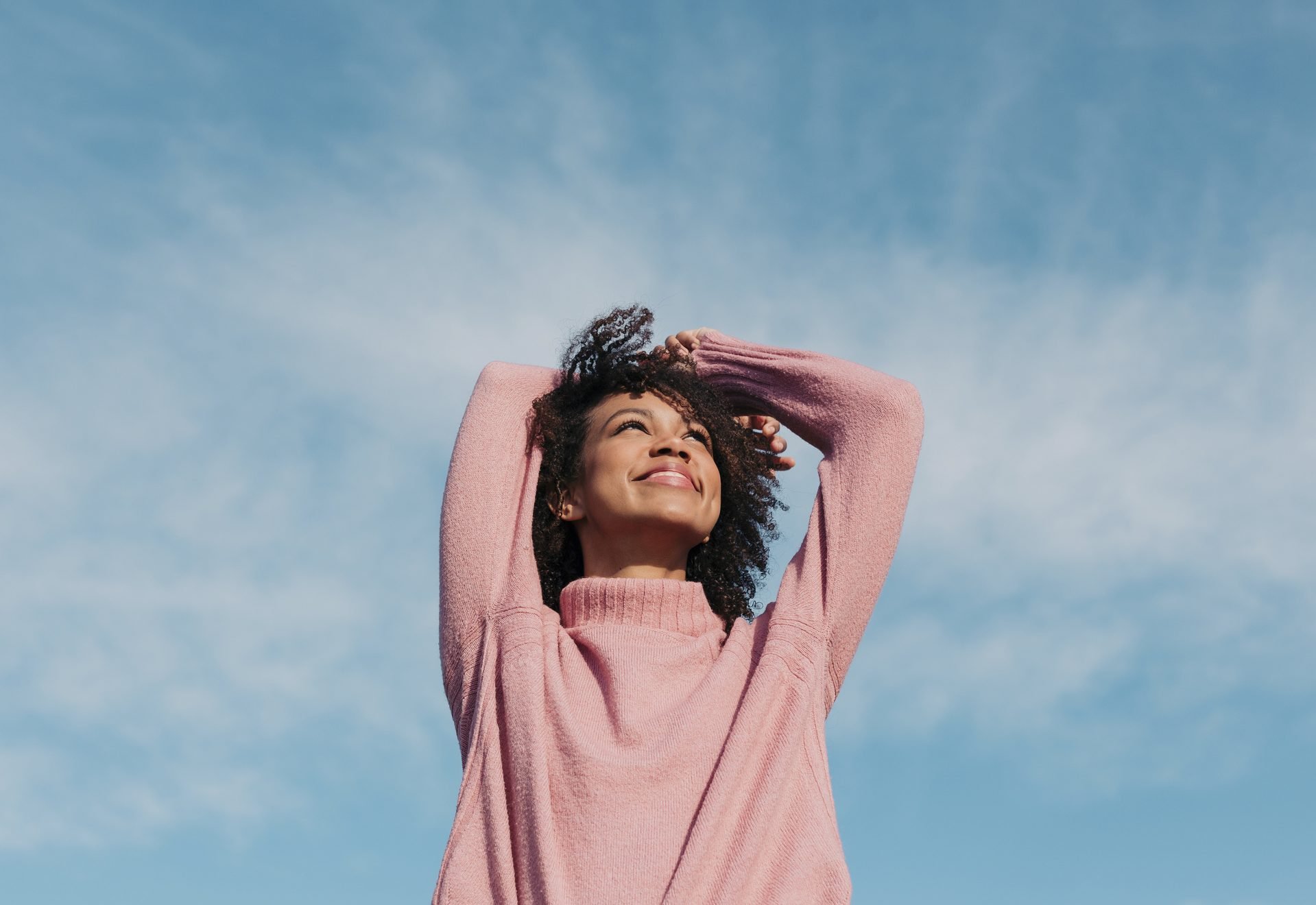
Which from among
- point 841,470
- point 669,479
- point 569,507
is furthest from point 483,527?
point 841,470

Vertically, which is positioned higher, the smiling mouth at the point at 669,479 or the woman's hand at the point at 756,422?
the woman's hand at the point at 756,422

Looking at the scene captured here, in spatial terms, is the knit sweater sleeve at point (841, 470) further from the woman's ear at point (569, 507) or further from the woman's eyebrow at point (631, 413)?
the woman's ear at point (569, 507)

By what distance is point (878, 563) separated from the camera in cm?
495

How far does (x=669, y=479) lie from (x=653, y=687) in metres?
0.82

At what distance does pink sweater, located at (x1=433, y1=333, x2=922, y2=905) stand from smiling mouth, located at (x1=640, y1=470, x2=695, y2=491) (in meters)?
0.36

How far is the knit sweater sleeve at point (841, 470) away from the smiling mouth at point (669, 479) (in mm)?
427

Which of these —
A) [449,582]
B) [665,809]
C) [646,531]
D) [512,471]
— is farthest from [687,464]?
[665,809]

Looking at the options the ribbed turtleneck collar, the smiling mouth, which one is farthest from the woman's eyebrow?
the ribbed turtleneck collar

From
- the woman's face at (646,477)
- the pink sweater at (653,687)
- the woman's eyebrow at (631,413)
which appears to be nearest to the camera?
the pink sweater at (653,687)

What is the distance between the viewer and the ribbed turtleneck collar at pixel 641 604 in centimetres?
489

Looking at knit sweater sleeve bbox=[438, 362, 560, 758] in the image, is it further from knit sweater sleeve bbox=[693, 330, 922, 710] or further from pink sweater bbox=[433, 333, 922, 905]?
knit sweater sleeve bbox=[693, 330, 922, 710]

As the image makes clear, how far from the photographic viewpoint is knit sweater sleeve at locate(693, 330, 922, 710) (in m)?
4.87

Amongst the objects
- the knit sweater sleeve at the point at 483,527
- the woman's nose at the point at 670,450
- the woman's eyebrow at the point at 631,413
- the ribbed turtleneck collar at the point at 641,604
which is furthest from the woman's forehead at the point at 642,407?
the ribbed turtleneck collar at the point at 641,604

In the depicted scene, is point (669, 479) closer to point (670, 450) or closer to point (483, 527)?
point (670, 450)
